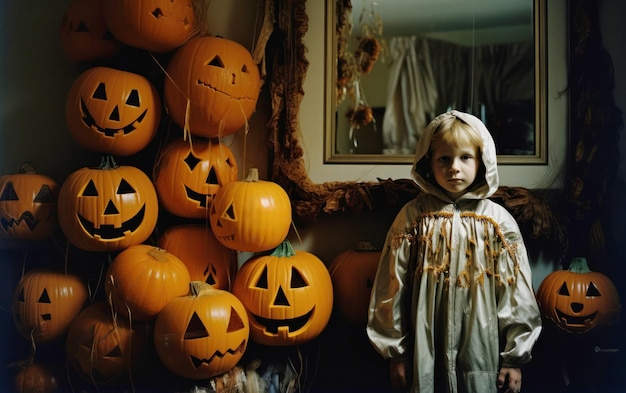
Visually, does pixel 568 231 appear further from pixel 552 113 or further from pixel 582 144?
pixel 552 113

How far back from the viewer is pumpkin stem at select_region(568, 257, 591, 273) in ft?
6.02

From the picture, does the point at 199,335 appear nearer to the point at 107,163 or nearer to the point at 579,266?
the point at 107,163

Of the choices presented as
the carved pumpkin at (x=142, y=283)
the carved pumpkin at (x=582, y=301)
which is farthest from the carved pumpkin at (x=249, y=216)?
the carved pumpkin at (x=582, y=301)

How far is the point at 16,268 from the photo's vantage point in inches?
76.4

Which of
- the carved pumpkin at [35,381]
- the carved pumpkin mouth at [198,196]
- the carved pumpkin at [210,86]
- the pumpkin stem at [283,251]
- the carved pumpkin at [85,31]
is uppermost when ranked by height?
the carved pumpkin at [85,31]

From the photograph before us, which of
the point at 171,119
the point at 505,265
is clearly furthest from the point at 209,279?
the point at 505,265

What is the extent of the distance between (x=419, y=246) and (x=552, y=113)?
2.94 ft

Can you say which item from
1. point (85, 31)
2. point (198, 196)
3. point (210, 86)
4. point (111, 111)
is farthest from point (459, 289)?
point (85, 31)

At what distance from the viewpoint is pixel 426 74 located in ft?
6.93

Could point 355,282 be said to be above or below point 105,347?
above

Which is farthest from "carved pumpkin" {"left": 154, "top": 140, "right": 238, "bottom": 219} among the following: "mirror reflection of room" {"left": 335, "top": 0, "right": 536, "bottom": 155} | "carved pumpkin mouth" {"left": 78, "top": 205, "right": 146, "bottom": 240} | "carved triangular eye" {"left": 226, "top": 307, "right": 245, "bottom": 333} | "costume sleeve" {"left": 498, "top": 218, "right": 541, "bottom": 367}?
"costume sleeve" {"left": 498, "top": 218, "right": 541, "bottom": 367}

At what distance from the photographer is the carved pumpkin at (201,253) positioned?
1.95m

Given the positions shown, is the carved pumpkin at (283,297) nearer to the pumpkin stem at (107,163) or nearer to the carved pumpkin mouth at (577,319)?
the pumpkin stem at (107,163)

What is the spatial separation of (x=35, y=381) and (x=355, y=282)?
127 cm
